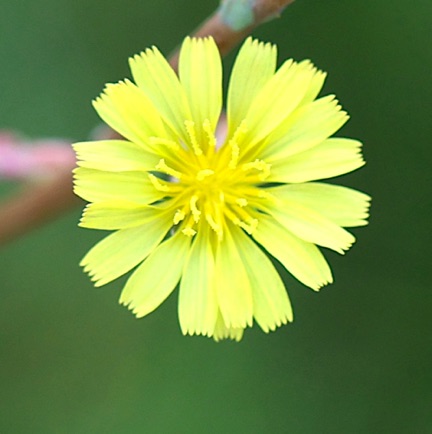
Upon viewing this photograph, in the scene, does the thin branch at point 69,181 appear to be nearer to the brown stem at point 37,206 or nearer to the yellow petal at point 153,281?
the brown stem at point 37,206

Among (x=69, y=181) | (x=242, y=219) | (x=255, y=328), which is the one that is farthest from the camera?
(x=255, y=328)

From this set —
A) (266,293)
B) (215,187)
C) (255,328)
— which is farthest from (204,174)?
(255,328)

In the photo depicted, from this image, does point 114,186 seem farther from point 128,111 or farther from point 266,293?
point 266,293

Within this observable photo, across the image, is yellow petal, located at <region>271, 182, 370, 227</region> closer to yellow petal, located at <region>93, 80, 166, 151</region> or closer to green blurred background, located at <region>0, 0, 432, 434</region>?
yellow petal, located at <region>93, 80, 166, 151</region>

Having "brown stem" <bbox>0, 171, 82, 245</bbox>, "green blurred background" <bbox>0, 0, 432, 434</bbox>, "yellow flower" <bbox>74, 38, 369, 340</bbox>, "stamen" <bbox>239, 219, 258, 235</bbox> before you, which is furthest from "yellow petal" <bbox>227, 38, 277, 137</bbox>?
"green blurred background" <bbox>0, 0, 432, 434</bbox>

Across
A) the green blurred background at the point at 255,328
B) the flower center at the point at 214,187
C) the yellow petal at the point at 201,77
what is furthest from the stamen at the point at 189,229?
the green blurred background at the point at 255,328

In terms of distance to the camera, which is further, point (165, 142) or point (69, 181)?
point (69, 181)

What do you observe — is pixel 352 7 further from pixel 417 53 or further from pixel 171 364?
pixel 171 364

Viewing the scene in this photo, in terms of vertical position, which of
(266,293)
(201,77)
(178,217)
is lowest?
(266,293)
